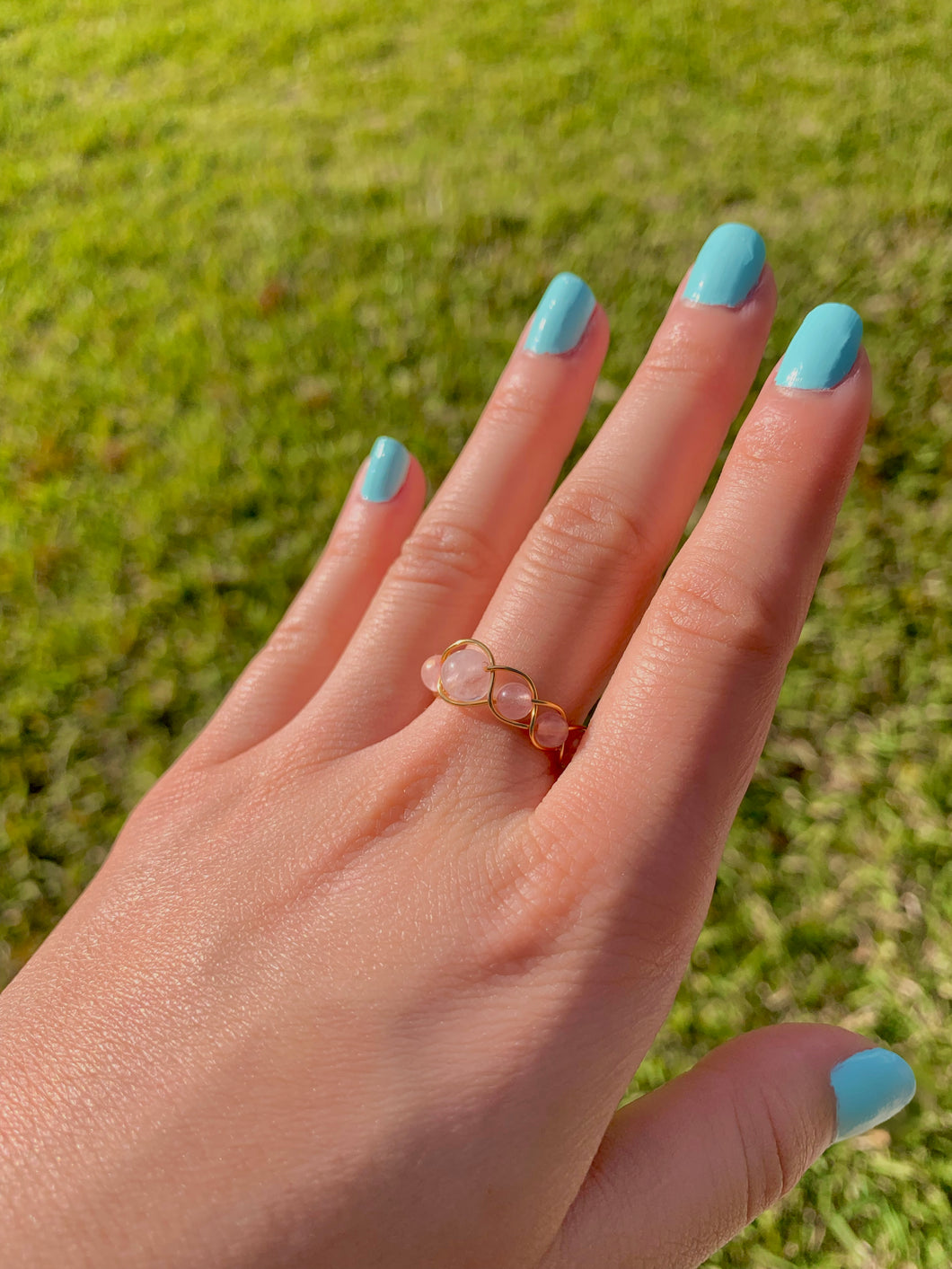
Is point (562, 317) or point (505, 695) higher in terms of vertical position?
point (562, 317)

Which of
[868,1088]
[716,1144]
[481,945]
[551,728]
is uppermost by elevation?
[551,728]

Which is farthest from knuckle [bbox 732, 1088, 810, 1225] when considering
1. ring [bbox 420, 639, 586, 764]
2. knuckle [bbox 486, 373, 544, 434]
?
knuckle [bbox 486, 373, 544, 434]

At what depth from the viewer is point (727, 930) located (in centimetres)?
195

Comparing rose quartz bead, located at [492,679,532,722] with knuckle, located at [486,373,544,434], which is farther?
knuckle, located at [486,373,544,434]

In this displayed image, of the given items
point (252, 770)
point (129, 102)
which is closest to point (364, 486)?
point (252, 770)

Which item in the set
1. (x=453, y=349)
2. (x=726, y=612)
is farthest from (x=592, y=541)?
(x=453, y=349)

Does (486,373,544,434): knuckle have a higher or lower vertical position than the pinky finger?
higher

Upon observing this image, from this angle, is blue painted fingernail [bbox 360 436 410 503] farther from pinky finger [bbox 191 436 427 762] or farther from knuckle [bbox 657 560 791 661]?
knuckle [bbox 657 560 791 661]

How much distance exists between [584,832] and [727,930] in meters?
0.91

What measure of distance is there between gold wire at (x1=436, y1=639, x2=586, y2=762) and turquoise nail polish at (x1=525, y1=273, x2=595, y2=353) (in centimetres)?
67

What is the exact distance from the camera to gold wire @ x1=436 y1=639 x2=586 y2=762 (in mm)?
1382

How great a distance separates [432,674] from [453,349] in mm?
1688

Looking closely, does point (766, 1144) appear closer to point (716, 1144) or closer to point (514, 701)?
point (716, 1144)

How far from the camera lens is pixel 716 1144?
1.20 metres
